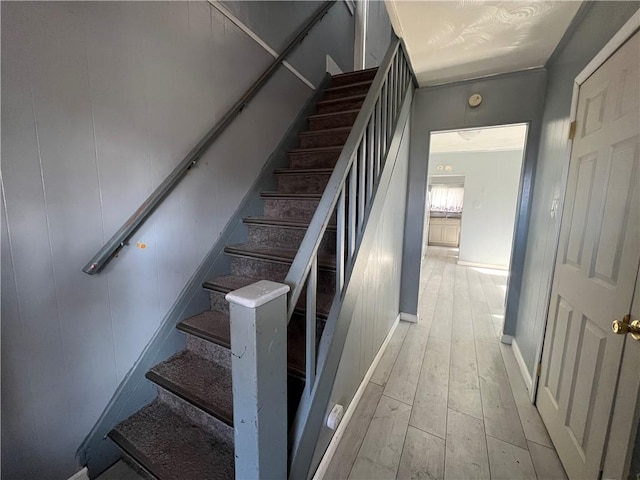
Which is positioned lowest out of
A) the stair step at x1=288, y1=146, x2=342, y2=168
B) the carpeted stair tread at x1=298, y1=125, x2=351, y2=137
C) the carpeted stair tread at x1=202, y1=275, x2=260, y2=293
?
→ the carpeted stair tread at x1=202, y1=275, x2=260, y2=293

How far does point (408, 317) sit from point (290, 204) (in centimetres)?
193

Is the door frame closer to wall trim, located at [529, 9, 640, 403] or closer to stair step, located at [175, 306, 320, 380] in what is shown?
wall trim, located at [529, 9, 640, 403]

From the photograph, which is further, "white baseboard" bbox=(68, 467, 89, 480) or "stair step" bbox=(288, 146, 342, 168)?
"stair step" bbox=(288, 146, 342, 168)

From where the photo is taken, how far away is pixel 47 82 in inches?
39.5

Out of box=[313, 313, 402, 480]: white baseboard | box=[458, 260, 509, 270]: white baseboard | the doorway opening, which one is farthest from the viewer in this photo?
box=[458, 260, 509, 270]: white baseboard

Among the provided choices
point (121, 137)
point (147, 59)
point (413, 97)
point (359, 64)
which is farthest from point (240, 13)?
point (359, 64)

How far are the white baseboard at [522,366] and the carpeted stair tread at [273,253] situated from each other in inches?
66.6

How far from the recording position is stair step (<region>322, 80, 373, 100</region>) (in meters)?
2.62

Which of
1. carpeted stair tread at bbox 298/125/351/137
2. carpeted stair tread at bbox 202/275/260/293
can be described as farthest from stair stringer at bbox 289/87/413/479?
carpeted stair tread at bbox 298/125/351/137

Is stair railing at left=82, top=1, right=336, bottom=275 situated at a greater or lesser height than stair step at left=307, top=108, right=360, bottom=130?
lesser

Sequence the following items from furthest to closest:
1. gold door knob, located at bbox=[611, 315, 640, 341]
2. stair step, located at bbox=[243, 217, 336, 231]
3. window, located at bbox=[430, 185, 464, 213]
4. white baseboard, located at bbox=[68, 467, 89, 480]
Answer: window, located at bbox=[430, 185, 464, 213] < stair step, located at bbox=[243, 217, 336, 231] < white baseboard, located at bbox=[68, 467, 89, 480] < gold door knob, located at bbox=[611, 315, 640, 341]

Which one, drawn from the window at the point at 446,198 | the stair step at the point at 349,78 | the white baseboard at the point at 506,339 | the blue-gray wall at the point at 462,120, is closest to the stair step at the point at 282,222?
the blue-gray wall at the point at 462,120

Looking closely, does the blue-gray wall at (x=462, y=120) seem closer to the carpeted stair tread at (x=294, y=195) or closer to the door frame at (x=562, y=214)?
the door frame at (x=562, y=214)

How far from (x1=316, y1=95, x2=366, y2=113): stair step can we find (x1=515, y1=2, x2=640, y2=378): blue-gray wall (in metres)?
1.42
